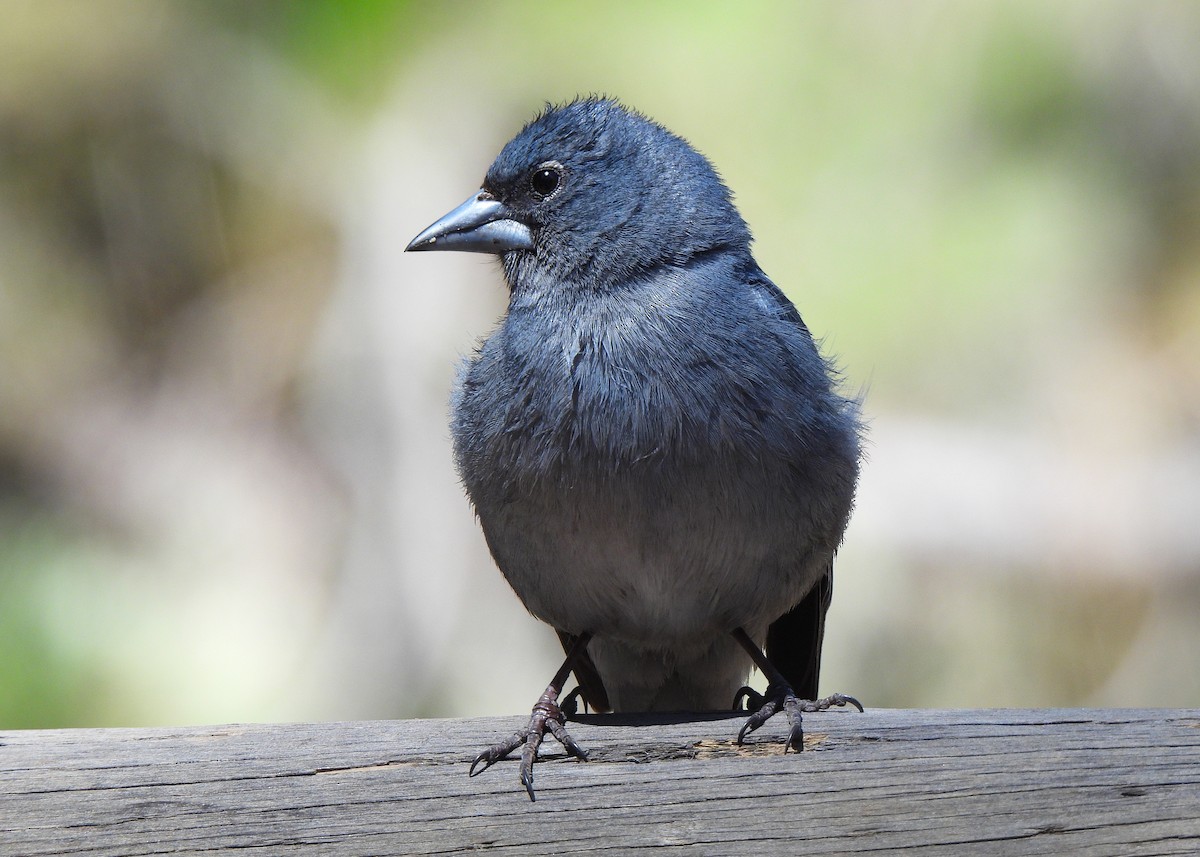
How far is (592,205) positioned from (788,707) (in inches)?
58.0

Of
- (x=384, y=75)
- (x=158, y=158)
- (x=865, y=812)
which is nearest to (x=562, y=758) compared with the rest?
(x=865, y=812)

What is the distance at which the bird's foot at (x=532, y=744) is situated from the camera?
2.45 meters

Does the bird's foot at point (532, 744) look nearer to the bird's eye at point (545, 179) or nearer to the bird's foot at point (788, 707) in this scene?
the bird's foot at point (788, 707)

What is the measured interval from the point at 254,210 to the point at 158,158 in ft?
2.07

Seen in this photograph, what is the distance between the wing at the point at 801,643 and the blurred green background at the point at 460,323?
79.3 inches

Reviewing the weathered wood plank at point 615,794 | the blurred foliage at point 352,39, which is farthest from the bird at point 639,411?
the blurred foliage at point 352,39

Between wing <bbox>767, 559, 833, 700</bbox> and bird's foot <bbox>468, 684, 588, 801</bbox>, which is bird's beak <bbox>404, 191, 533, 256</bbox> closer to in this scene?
bird's foot <bbox>468, 684, 588, 801</bbox>

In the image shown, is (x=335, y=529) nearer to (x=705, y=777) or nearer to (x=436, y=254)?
(x=436, y=254)

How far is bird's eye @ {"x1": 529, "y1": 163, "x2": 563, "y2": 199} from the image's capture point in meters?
3.54

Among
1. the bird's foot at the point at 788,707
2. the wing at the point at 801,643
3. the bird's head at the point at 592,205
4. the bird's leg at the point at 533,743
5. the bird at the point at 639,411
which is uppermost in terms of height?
the bird's head at the point at 592,205

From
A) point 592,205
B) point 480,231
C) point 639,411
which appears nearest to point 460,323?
point 480,231

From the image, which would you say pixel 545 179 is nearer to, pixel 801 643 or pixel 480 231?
pixel 480 231

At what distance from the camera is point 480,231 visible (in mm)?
3551

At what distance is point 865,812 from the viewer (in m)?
2.33
